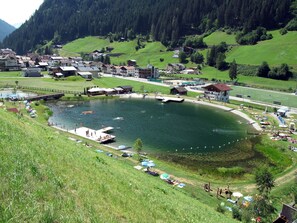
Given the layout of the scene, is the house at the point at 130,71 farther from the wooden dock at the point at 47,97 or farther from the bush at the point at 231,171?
the bush at the point at 231,171

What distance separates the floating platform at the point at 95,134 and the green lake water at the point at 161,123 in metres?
1.95

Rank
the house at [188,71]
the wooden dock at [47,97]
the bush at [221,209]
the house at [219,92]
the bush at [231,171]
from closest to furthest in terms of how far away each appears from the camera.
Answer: the bush at [221,209] < the bush at [231,171] < the wooden dock at [47,97] < the house at [219,92] < the house at [188,71]

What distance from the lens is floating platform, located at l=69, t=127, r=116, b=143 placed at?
55.7 metres

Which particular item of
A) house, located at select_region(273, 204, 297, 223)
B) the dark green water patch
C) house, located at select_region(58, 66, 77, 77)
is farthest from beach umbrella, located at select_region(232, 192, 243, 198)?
house, located at select_region(58, 66, 77, 77)

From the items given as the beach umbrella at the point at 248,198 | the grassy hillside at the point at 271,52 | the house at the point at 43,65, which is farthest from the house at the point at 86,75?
the beach umbrella at the point at 248,198

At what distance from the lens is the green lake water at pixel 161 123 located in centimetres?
5675

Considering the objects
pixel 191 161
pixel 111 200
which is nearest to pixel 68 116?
pixel 191 161

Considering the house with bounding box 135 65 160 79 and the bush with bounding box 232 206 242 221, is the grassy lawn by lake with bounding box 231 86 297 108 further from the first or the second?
the bush with bounding box 232 206 242 221

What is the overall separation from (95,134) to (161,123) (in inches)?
770

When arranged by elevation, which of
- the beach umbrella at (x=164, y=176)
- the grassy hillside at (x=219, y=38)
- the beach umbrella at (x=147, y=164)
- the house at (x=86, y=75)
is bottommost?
the beach umbrella at (x=164, y=176)

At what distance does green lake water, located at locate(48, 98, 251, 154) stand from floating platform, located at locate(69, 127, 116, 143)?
195 centimetres

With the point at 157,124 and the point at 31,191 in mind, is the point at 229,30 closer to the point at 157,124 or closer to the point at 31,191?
the point at 157,124

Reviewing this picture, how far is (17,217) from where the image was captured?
6980 millimetres

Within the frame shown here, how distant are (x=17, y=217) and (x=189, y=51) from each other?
566 feet
